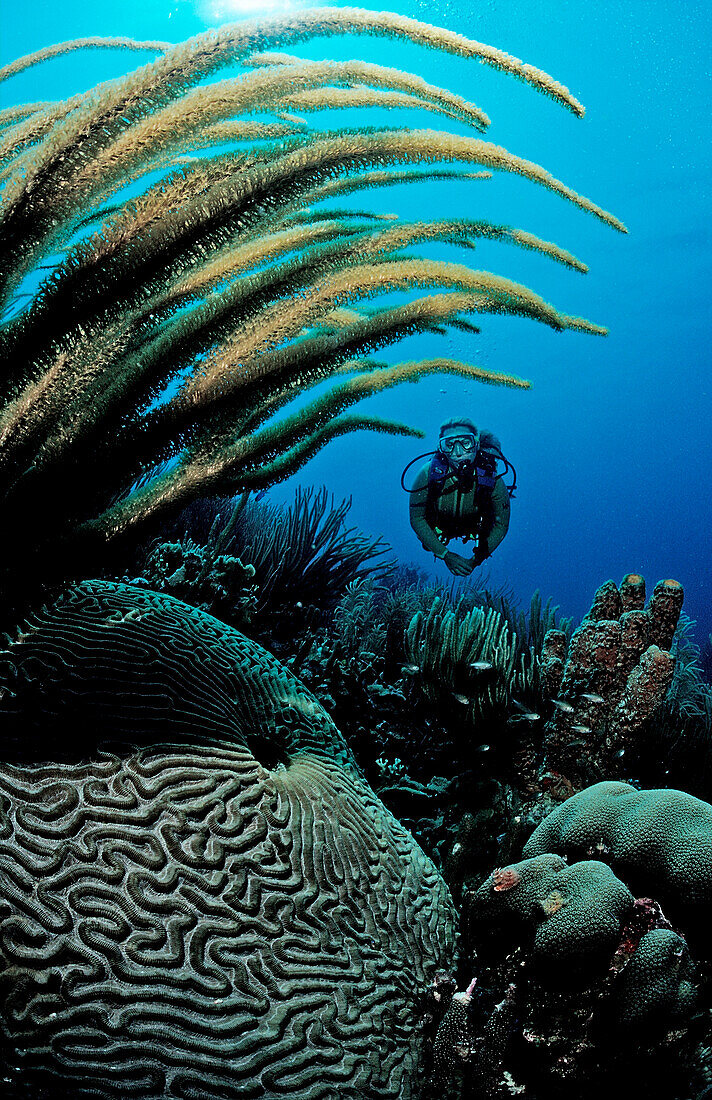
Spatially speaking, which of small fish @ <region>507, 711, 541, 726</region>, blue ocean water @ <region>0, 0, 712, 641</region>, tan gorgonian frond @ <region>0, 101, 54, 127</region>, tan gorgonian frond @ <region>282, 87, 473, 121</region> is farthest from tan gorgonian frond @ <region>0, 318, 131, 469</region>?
small fish @ <region>507, 711, 541, 726</region>

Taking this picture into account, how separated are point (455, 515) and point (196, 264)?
4783 millimetres

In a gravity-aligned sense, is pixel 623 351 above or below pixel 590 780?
above

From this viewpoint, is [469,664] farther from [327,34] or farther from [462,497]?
[327,34]

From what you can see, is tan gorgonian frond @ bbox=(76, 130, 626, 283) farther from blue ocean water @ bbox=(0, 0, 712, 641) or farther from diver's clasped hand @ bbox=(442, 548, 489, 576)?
diver's clasped hand @ bbox=(442, 548, 489, 576)

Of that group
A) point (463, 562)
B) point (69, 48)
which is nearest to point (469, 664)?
point (463, 562)

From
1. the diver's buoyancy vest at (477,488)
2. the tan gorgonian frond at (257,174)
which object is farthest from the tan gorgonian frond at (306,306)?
the diver's buoyancy vest at (477,488)

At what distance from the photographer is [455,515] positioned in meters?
6.04

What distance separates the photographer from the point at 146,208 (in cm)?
143

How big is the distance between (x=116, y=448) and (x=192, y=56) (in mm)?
976

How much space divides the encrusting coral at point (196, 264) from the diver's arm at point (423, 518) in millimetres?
4057

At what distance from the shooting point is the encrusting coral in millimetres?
1350

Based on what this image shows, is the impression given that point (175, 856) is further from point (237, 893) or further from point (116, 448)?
point (116, 448)

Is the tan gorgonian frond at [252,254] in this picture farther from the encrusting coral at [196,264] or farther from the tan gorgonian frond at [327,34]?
the tan gorgonian frond at [327,34]

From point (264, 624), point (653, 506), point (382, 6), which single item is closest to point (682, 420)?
point (653, 506)
